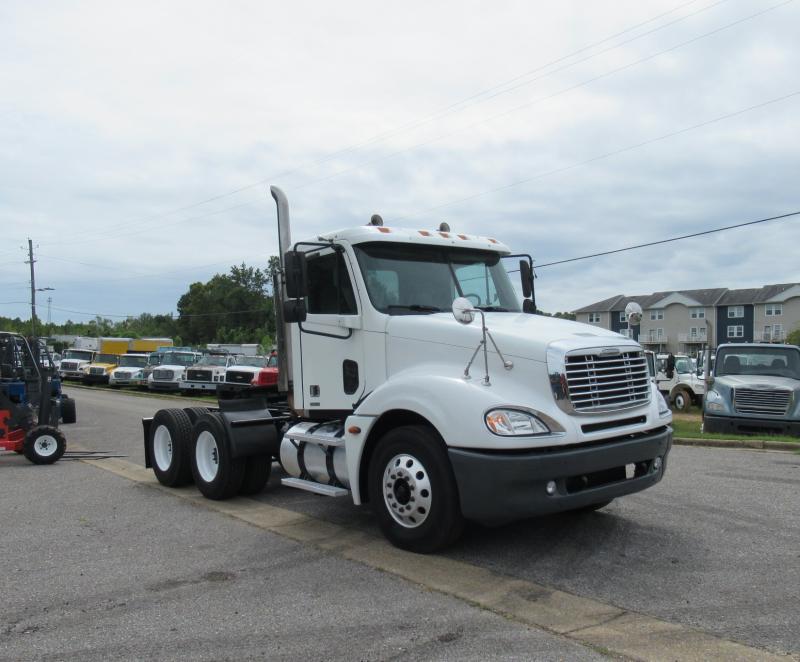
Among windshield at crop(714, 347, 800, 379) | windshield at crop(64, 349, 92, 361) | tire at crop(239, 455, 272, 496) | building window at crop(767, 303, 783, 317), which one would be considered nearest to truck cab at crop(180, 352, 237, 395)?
windshield at crop(64, 349, 92, 361)

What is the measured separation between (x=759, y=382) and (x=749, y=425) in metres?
0.80

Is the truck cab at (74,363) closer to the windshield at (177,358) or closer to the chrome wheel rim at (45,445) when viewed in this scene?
the windshield at (177,358)

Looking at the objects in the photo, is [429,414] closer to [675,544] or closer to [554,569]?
[554,569]

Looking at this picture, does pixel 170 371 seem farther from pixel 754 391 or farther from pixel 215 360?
pixel 754 391

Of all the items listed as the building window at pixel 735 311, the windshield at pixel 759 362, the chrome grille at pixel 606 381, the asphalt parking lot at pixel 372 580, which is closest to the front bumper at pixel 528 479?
the chrome grille at pixel 606 381

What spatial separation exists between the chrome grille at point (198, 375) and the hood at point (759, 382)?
1946cm

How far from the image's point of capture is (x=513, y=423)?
495 cm

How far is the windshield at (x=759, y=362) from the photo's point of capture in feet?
46.2

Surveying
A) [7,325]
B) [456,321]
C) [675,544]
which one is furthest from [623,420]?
[7,325]

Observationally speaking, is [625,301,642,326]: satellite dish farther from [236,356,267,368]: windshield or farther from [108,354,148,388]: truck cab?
[108,354,148,388]: truck cab

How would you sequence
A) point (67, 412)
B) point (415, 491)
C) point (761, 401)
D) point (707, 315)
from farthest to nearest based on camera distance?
point (707, 315) → point (67, 412) → point (761, 401) → point (415, 491)

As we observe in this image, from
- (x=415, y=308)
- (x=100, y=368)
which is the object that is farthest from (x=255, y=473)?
(x=100, y=368)

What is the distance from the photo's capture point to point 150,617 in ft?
14.5

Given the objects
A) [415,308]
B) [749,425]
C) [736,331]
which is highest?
[415,308]
